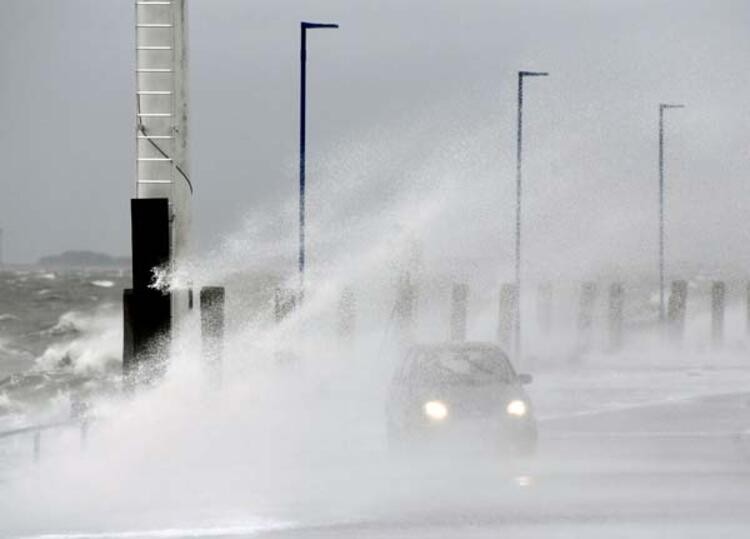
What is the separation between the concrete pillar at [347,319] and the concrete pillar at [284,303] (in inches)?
225

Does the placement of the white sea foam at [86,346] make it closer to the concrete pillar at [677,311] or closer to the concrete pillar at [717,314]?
the concrete pillar at [677,311]

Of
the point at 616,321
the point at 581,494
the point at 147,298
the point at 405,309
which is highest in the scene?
the point at 147,298

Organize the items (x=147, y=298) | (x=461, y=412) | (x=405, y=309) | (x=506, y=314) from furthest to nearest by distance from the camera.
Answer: (x=506, y=314), (x=405, y=309), (x=147, y=298), (x=461, y=412)

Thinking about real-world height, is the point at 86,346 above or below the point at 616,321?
below

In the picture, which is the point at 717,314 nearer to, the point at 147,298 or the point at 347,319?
the point at 347,319

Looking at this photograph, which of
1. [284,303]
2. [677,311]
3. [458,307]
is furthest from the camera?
[677,311]

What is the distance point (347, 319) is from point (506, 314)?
26.9 feet

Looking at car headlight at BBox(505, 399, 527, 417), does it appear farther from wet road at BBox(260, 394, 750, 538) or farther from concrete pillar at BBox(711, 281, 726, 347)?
concrete pillar at BBox(711, 281, 726, 347)

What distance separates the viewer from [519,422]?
66.4 ft

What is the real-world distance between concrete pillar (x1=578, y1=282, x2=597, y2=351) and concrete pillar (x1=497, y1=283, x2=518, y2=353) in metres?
8.29

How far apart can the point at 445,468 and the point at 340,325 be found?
3260 centimetres

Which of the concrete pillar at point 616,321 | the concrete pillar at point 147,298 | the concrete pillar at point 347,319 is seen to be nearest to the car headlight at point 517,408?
the concrete pillar at point 147,298

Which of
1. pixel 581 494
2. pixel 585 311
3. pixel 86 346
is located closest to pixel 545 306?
pixel 585 311

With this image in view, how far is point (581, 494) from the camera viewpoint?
17.6 meters
